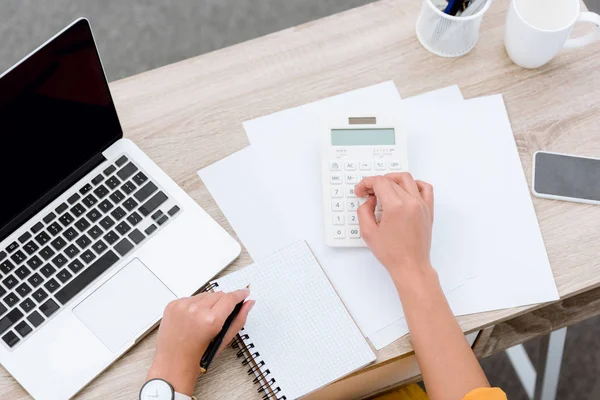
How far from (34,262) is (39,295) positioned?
0.15 feet

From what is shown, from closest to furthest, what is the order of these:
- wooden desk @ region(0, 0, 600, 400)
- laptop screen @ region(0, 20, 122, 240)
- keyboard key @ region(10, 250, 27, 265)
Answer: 1. laptop screen @ region(0, 20, 122, 240)
2. keyboard key @ region(10, 250, 27, 265)
3. wooden desk @ region(0, 0, 600, 400)

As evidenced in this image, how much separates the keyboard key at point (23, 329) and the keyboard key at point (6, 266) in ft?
0.23

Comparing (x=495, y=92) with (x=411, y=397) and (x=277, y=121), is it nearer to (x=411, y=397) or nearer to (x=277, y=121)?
(x=277, y=121)

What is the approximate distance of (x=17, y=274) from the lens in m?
0.85

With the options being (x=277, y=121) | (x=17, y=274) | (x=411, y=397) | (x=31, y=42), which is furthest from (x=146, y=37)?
(x=411, y=397)

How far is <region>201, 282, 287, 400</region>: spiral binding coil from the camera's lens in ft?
2.75

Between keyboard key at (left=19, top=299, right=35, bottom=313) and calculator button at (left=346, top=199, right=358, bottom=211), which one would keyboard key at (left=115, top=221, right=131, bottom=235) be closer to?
keyboard key at (left=19, top=299, right=35, bottom=313)

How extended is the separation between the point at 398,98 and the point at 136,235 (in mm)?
449

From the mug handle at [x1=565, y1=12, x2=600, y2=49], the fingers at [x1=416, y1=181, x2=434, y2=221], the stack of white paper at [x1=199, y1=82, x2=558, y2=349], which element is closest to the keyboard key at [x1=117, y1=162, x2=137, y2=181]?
the stack of white paper at [x1=199, y1=82, x2=558, y2=349]

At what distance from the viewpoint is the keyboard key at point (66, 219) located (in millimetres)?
887

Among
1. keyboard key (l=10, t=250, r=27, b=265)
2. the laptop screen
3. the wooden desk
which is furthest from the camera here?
the wooden desk

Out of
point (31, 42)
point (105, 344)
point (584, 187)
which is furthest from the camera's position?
point (31, 42)

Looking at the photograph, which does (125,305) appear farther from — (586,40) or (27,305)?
(586,40)

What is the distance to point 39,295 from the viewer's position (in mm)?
853
